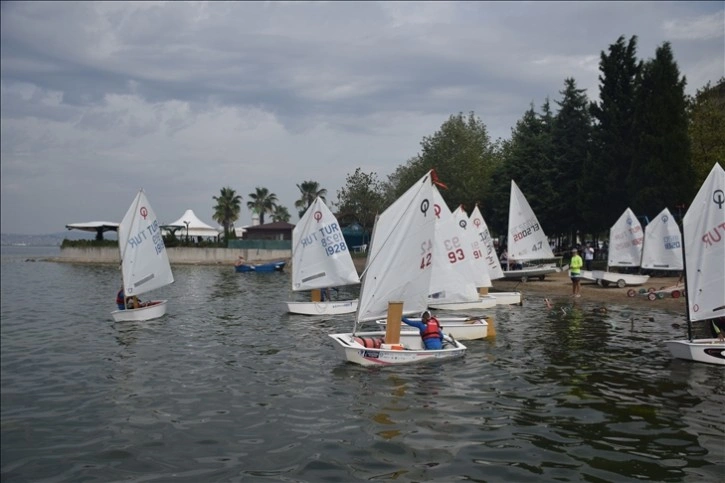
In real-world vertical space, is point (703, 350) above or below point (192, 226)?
below

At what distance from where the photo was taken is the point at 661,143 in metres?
47.9

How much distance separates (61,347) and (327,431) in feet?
43.5

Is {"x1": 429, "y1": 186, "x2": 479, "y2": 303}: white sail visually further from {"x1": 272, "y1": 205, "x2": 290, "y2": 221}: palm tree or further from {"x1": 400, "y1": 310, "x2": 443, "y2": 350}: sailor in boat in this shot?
{"x1": 272, "y1": 205, "x2": 290, "y2": 221}: palm tree

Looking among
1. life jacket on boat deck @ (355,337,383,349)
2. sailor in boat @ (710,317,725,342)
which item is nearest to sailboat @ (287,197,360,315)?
life jacket on boat deck @ (355,337,383,349)

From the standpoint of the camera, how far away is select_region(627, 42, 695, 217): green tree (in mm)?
47469

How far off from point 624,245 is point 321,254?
24.1 meters

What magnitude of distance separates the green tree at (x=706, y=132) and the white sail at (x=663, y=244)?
9.46 m

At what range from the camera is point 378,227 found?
64.7 feet

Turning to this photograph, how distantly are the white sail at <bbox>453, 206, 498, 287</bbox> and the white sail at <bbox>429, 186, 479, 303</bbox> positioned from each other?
6.18 metres

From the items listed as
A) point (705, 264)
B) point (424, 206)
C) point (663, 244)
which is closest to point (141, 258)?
point (424, 206)

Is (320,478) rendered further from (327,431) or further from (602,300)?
(602,300)

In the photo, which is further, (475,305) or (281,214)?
(281,214)

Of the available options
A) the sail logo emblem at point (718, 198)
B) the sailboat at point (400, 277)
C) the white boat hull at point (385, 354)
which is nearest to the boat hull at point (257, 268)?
the sailboat at point (400, 277)

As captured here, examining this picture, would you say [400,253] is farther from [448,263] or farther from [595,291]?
[595,291]
